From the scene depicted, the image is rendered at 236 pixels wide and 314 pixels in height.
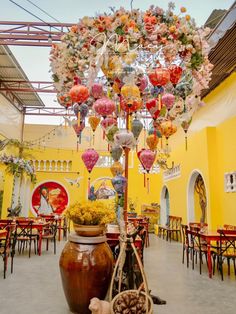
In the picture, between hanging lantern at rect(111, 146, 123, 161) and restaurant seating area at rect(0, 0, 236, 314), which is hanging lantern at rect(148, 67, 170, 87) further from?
hanging lantern at rect(111, 146, 123, 161)

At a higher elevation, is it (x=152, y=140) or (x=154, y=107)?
(x=154, y=107)

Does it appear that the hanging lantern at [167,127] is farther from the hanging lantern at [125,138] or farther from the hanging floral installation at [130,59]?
the hanging lantern at [125,138]

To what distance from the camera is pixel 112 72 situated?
3.40 m

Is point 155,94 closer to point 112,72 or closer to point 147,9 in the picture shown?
point 112,72

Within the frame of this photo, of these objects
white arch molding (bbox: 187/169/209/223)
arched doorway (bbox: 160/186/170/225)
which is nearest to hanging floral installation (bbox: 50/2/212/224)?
white arch molding (bbox: 187/169/209/223)

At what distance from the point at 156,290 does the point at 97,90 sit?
296cm

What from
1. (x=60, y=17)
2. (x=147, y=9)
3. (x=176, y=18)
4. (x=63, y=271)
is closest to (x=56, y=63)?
(x=147, y=9)

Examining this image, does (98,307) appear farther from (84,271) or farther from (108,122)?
(108,122)

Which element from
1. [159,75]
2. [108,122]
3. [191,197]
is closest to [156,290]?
[108,122]

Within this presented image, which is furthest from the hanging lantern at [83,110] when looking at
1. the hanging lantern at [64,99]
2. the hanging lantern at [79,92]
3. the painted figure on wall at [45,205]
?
the painted figure on wall at [45,205]

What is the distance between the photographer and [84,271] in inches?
109

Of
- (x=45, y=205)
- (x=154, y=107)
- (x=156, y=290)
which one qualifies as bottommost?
(x=156, y=290)

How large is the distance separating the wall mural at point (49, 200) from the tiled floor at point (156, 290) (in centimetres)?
720

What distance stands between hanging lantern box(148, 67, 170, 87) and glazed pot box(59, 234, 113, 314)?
206cm
